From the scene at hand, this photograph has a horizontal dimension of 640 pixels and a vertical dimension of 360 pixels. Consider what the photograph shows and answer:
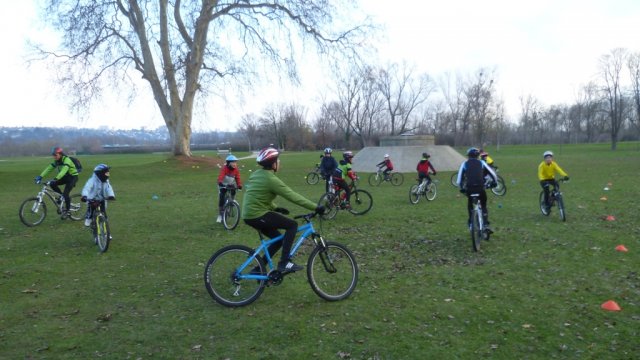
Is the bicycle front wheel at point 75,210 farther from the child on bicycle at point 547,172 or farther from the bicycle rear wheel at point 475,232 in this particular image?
the child on bicycle at point 547,172

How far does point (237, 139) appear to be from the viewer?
389 feet

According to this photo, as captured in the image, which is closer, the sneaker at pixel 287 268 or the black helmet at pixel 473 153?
the sneaker at pixel 287 268

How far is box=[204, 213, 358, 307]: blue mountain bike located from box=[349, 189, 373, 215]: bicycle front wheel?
639 cm

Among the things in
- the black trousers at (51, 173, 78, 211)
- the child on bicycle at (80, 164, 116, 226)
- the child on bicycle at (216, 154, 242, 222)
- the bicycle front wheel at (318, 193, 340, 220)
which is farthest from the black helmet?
the black trousers at (51, 173, 78, 211)

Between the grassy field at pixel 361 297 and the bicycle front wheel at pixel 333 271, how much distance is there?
0.19 meters

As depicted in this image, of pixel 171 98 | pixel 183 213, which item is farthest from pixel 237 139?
pixel 183 213

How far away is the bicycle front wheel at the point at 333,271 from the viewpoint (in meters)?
5.62


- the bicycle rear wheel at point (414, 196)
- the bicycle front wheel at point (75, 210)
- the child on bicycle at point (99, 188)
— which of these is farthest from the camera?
the bicycle rear wheel at point (414, 196)

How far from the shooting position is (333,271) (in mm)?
5758

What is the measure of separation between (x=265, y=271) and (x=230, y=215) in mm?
5371

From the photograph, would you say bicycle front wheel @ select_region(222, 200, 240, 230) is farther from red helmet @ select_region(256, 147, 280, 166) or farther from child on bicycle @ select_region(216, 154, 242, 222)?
red helmet @ select_region(256, 147, 280, 166)

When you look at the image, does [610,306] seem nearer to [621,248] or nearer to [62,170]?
[621,248]

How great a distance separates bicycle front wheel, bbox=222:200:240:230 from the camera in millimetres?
10656

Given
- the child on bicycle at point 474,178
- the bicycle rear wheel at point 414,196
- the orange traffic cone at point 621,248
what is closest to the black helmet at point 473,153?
the child on bicycle at point 474,178
